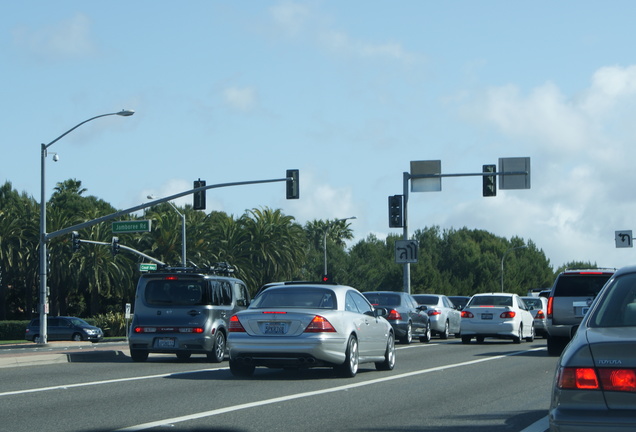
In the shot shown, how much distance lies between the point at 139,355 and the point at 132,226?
22938 millimetres

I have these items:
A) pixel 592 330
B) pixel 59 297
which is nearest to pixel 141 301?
pixel 592 330

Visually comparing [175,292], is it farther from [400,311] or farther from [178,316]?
[400,311]

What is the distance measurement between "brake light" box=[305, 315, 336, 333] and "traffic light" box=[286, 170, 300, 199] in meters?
20.8

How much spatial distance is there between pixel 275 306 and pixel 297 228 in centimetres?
6516

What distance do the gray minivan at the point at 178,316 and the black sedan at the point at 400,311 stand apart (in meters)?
8.41

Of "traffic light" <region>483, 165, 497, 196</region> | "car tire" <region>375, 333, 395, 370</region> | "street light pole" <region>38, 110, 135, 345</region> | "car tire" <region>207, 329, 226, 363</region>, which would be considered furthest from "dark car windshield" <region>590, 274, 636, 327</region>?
"street light pole" <region>38, 110, 135, 345</region>

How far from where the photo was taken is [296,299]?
1634 centimetres

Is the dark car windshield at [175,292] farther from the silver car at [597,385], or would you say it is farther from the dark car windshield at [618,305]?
the silver car at [597,385]

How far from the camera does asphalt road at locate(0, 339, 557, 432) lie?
404 inches

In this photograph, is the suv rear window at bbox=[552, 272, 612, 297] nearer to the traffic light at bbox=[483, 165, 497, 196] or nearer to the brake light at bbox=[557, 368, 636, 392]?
the traffic light at bbox=[483, 165, 497, 196]

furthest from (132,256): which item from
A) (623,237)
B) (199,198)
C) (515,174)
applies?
(515,174)

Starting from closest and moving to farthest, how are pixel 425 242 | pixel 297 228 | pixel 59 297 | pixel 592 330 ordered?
pixel 592 330 → pixel 59 297 → pixel 297 228 → pixel 425 242

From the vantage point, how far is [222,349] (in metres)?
21.0

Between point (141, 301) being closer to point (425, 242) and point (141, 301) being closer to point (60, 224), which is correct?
point (60, 224)
